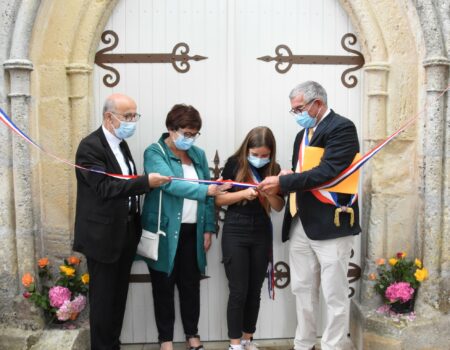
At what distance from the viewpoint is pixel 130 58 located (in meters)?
4.09

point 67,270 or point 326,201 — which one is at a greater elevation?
point 326,201

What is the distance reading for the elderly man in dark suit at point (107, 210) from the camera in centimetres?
335

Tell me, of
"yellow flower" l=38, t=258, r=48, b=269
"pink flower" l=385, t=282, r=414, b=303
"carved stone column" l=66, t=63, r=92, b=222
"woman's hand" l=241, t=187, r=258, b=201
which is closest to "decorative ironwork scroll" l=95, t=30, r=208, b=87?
Answer: "carved stone column" l=66, t=63, r=92, b=222

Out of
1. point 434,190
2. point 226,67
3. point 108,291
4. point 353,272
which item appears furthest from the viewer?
point 353,272

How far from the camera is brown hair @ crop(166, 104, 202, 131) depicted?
12.0 ft

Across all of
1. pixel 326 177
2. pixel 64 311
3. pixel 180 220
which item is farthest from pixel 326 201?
pixel 64 311

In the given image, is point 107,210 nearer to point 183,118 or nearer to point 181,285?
point 183,118

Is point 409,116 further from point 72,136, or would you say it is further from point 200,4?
point 72,136

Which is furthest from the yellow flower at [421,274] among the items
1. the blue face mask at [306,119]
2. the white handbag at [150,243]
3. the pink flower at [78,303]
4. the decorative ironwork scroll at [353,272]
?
the pink flower at [78,303]

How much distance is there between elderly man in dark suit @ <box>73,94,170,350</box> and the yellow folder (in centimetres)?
88

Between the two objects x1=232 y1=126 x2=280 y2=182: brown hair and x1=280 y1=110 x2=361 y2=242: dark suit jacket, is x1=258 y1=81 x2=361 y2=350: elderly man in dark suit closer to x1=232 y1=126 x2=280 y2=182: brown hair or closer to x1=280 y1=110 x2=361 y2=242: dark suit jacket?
x1=280 y1=110 x2=361 y2=242: dark suit jacket

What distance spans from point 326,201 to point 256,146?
1.94 feet

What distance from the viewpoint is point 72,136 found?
12.9 feet

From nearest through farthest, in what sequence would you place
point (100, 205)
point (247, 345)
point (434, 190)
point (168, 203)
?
point (100, 205)
point (168, 203)
point (434, 190)
point (247, 345)
